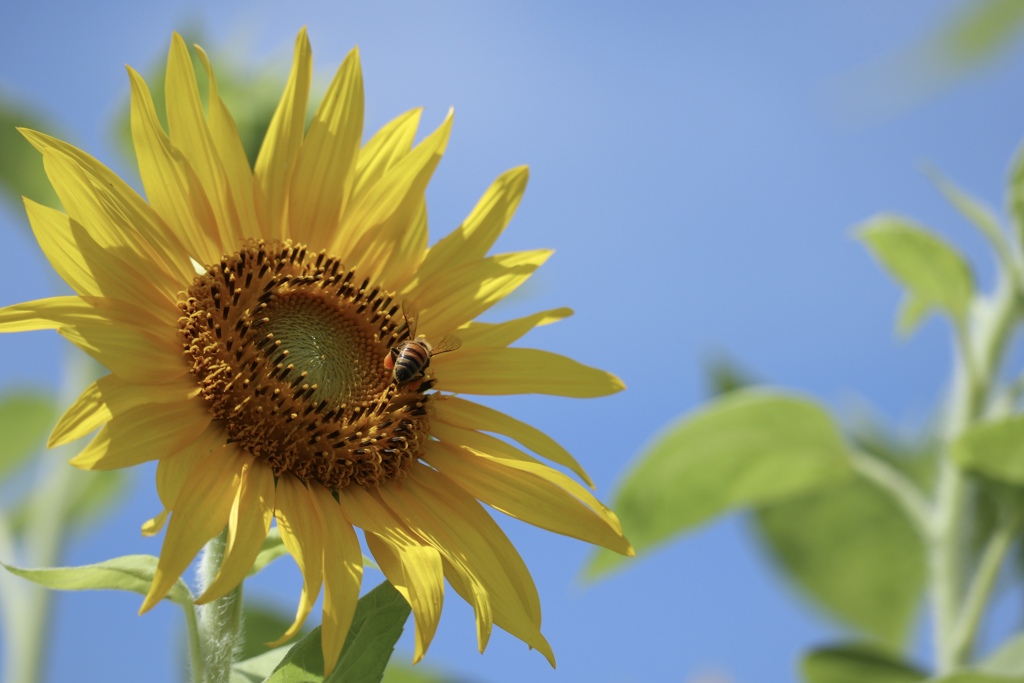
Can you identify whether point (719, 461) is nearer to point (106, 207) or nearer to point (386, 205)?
point (386, 205)

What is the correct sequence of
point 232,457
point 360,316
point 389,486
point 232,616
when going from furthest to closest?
1. point 360,316
2. point 389,486
3. point 232,457
4. point 232,616

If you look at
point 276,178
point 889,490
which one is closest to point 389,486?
point 276,178

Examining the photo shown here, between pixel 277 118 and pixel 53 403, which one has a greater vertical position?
pixel 277 118

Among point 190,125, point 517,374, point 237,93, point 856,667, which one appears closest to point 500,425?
point 517,374

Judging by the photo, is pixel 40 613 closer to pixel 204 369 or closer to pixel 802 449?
pixel 204 369

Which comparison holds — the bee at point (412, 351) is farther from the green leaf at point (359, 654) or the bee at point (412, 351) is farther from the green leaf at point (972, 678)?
the green leaf at point (972, 678)

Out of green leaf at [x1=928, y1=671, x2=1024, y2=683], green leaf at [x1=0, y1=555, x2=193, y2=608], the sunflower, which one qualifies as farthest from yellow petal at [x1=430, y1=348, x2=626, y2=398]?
green leaf at [x1=928, y1=671, x2=1024, y2=683]

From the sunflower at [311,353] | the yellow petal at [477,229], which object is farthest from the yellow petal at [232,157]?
the yellow petal at [477,229]
